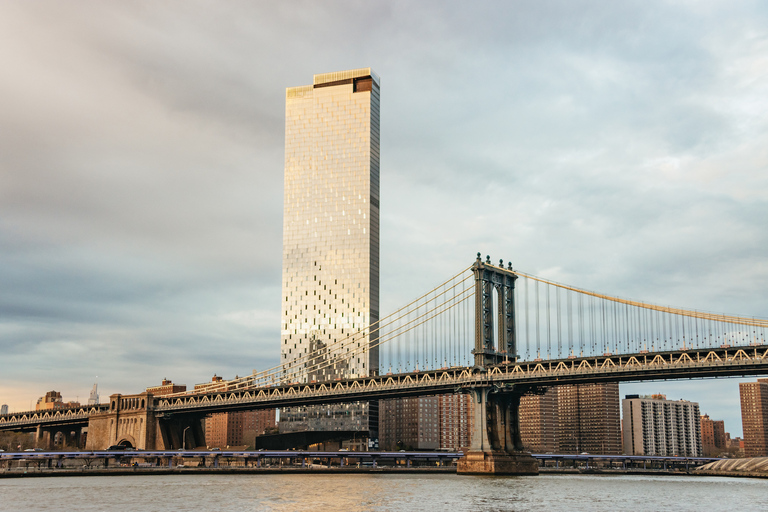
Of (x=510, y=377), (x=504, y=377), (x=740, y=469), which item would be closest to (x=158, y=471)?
(x=504, y=377)

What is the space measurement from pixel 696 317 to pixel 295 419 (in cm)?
12367

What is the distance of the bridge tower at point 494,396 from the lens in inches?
4008

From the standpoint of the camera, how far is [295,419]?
7653 inches

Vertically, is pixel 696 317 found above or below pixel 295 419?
above

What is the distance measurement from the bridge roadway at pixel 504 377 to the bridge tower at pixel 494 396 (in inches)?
83.6

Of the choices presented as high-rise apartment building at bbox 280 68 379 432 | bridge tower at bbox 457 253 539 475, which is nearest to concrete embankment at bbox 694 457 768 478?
bridge tower at bbox 457 253 539 475

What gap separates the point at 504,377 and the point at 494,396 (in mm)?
5147

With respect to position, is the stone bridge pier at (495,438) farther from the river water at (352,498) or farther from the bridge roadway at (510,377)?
the river water at (352,498)

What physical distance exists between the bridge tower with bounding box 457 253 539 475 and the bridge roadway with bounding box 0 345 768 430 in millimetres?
2123

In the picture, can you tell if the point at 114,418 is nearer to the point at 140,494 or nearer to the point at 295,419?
the point at 295,419

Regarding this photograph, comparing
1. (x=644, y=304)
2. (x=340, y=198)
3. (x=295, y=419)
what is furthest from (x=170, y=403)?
(x=644, y=304)

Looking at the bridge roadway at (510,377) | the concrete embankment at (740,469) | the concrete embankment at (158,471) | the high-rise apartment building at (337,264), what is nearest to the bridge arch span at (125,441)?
the bridge roadway at (510,377)

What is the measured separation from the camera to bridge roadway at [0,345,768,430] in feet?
279

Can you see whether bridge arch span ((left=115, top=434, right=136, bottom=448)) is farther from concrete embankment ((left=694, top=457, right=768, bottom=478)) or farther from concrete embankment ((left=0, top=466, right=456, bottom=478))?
concrete embankment ((left=694, top=457, right=768, bottom=478))
